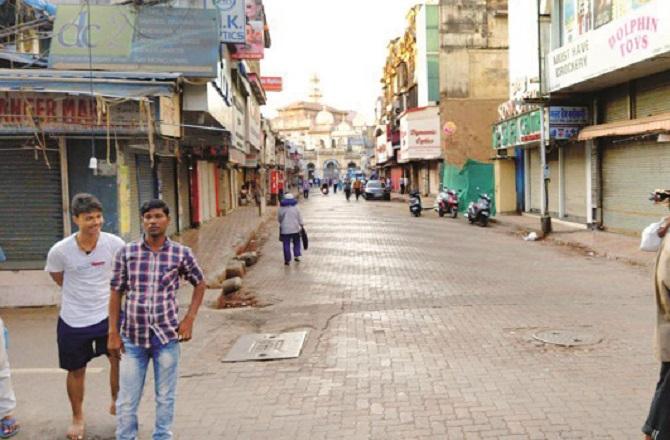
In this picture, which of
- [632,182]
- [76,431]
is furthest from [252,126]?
[76,431]

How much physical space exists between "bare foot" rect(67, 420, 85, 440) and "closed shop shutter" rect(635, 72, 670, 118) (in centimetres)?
1401

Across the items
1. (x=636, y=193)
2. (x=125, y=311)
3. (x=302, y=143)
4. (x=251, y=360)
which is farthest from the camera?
(x=302, y=143)

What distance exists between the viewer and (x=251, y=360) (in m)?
6.30

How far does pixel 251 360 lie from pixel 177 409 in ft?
4.57

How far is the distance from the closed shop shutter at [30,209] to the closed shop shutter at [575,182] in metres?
15.1

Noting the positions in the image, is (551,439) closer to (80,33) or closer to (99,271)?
(99,271)

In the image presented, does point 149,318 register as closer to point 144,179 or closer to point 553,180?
point 144,179

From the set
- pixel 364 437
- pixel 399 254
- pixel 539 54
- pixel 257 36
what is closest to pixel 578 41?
pixel 539 54

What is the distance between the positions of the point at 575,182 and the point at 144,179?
13.2 meters

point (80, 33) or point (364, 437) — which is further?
point (80, 33)

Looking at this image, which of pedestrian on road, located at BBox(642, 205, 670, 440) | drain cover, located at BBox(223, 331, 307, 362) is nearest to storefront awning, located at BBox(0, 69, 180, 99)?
drain cover, located at BBox(223, 331, 307, 362)

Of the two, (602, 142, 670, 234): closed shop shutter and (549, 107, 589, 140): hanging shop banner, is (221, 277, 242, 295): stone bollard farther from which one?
(549, 107, 589, 140): hanging shop banner

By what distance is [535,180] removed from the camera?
78.8 ft

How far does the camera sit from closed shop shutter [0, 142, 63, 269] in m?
8.93
